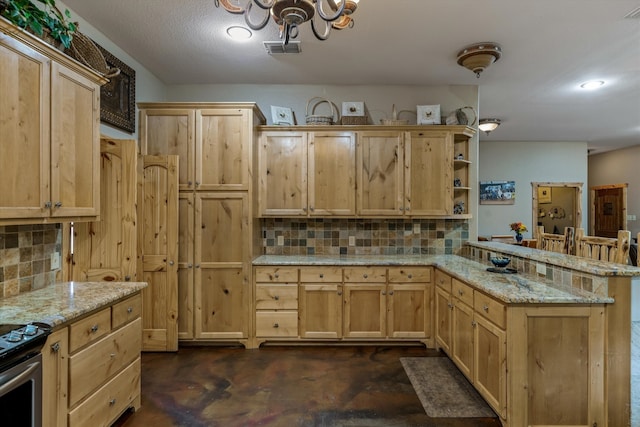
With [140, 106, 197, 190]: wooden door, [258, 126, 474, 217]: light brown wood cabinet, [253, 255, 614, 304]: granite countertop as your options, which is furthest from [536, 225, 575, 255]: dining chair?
[140, 106, 197, 190]: wooden door

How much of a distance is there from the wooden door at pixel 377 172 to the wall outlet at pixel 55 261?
2.59 m

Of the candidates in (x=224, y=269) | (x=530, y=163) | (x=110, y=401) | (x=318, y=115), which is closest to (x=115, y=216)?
(x=224, y=269)

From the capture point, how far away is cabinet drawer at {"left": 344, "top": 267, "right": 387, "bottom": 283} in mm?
3393

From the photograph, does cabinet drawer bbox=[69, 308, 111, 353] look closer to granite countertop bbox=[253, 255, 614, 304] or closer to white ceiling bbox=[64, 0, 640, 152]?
granite countertop bbox=[253, 255, 614, 304]

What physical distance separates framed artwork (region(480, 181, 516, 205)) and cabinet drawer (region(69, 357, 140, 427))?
272 inches

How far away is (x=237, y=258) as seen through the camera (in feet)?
11.1

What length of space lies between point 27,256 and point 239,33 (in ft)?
7.19

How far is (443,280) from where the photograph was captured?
3141mm

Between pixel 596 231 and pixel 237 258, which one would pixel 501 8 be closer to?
pixel 237 258

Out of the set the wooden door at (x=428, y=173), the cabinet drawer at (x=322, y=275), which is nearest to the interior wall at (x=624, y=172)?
the wooden door at (x=428, y=173)

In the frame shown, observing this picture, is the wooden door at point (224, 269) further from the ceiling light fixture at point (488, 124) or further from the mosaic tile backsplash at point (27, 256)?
the ceiling light fixture at point (488, 124)

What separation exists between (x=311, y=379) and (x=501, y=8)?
3.16 m

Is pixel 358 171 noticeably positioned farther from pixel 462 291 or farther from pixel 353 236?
pixel 462 291

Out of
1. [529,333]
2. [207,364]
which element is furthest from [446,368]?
[207,364]
